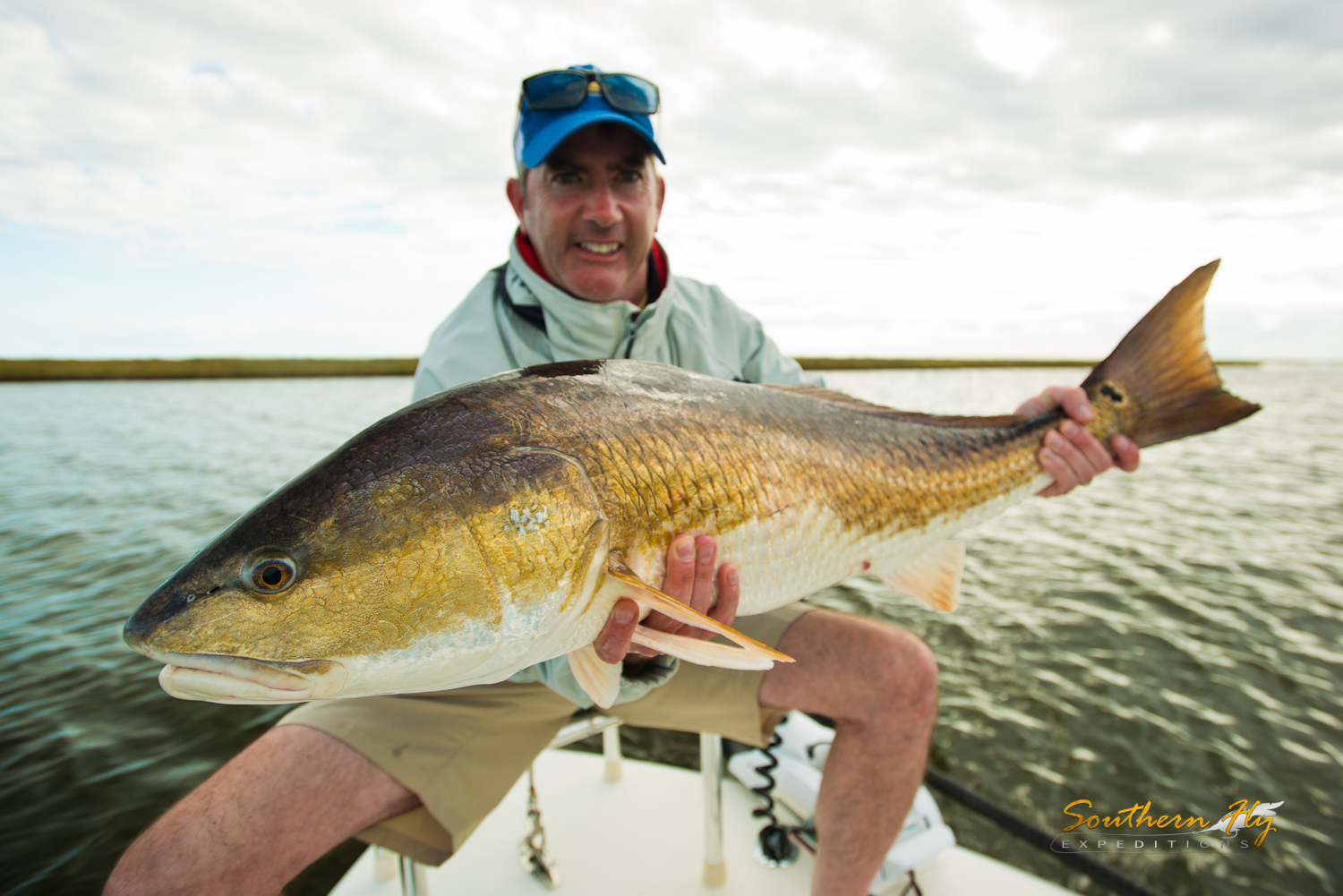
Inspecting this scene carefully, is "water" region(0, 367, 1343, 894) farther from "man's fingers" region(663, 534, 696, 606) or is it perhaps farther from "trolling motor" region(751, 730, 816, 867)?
"man's fingers" region(663, 534, 696, 606)

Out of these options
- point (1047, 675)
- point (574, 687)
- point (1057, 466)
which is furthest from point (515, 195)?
point (1047, 675)

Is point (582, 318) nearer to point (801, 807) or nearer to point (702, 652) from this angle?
point (702, 652)

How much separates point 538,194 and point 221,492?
14.6 m

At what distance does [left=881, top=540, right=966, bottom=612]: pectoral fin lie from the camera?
9.47 feet

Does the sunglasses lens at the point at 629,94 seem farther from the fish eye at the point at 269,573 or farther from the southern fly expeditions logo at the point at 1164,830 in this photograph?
the southern fly expeditions logo at the point at 1164,830

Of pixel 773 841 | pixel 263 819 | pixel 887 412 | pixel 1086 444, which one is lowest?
pixel 773 841

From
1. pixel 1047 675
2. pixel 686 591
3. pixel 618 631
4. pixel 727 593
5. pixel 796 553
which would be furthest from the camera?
pixel 1047 675

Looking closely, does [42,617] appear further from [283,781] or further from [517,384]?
[517,384]

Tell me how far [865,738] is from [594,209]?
2640 mm

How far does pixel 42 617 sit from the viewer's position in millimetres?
8805

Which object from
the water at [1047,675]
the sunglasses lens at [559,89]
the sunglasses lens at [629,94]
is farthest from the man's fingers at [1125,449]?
the water at [1047,675]

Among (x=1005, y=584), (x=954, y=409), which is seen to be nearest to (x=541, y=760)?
(x=1005, y=584)

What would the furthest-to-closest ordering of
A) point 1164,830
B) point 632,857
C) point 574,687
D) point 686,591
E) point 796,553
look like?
point 1164,830
point 632,857
point 574,687
point 796,553
point 686,591

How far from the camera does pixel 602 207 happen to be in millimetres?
3215
